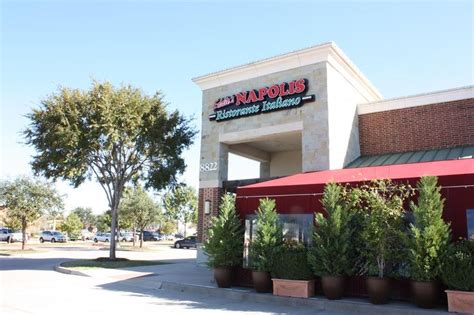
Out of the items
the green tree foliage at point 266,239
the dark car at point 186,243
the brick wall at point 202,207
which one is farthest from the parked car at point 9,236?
the green tree foliage at point 266,239

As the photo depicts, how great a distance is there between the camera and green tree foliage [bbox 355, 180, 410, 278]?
960 cm

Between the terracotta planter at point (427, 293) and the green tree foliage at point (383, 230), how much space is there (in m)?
0.87

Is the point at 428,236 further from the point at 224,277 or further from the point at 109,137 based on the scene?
the point at 109,137

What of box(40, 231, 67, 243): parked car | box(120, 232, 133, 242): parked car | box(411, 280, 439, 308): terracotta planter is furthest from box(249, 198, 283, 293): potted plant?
box(120, 232, 133, 242): parked car

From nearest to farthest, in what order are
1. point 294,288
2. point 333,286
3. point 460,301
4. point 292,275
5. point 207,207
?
point 460,301 < point 333,286 < point 294,288 < point 292,275 < point 207,207

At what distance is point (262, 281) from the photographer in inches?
442

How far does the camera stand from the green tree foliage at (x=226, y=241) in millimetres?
12141

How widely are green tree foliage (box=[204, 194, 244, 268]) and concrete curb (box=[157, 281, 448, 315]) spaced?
815mm

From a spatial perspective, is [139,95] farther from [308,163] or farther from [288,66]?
[308,163]

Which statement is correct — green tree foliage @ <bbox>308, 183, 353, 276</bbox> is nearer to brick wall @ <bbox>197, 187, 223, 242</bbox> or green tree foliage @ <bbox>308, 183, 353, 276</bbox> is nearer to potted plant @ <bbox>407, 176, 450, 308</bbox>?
potted plant @ <bbox>407, 176, 450, 308</bbox>

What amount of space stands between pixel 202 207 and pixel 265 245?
7.44 metres

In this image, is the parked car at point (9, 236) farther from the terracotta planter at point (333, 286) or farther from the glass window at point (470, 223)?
the glass window at point (470, 223)

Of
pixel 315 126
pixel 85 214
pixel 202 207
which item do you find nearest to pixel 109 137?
pixel 202 207

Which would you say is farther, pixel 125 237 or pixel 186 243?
pixel 125 237
